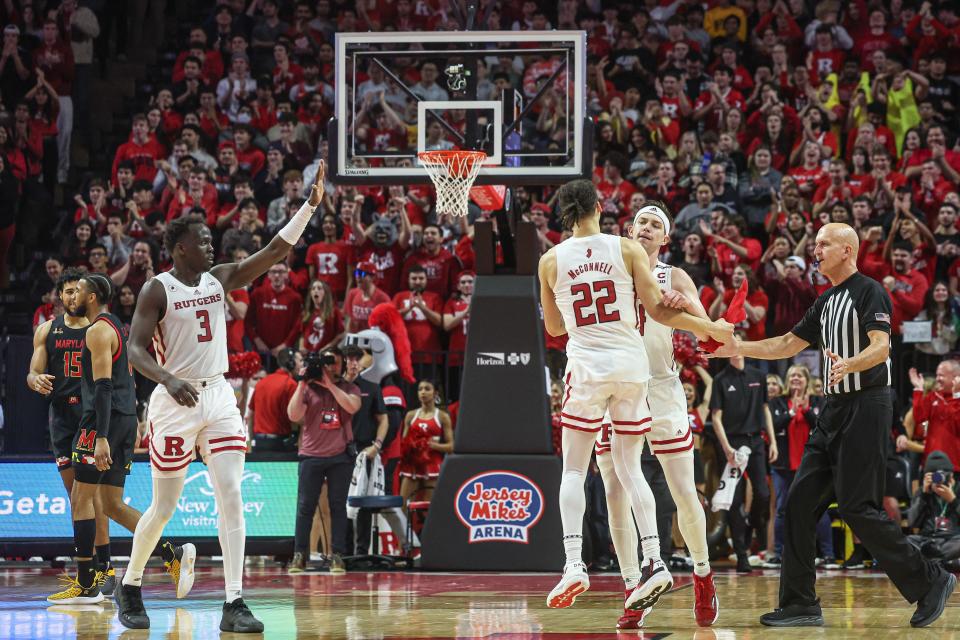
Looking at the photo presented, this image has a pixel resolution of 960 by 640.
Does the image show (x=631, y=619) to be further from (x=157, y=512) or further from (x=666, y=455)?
(x=157, y=512)

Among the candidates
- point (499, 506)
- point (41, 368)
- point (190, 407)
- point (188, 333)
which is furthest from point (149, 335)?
point (499, 506)

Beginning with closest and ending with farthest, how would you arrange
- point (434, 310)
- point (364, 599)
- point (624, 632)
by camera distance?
point (624, 632) < point (364, 599) < point (434, 310)

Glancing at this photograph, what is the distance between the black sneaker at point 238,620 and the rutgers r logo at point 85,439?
2.59 m

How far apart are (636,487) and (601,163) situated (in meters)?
11.1

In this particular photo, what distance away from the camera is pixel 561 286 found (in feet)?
25.6

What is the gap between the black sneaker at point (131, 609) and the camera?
314 inches

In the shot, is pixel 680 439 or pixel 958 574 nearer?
pixel 680 439

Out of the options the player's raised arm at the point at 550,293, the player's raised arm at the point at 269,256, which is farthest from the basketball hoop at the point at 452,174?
the player's raised arm at the point at 550,293

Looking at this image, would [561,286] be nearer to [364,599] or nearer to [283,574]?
[364,599]

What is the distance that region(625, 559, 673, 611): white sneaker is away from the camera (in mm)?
7457

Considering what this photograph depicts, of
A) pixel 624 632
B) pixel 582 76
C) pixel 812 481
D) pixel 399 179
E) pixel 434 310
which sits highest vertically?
pixel 582 76

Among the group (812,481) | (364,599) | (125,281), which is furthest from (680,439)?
(125,281)

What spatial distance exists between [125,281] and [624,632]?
11060 mm

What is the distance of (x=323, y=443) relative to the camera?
13.3 meters
